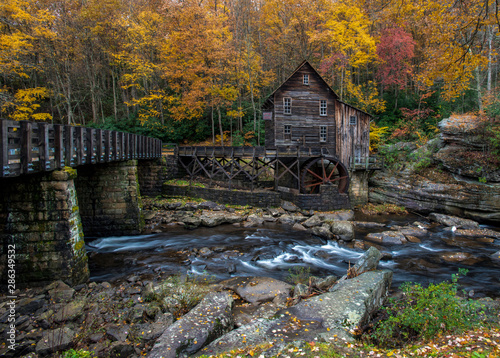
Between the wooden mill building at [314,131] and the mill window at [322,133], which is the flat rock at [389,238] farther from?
the mill window at [322,133]

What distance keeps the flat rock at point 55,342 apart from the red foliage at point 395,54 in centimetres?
2627

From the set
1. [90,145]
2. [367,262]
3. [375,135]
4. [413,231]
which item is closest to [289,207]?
[413,231]

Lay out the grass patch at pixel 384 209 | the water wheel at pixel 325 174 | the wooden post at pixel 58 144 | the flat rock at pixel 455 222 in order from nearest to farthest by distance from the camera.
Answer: the wooden post at pixel 58 144, the flat rock at pixel 455 222, the grass patch at pixel 384 209, the water wheel at pixel 325 174

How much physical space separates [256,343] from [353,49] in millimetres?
23247

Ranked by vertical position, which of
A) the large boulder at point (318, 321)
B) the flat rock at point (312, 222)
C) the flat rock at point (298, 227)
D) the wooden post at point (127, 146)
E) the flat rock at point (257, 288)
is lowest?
the flat rock at point (298, 227)

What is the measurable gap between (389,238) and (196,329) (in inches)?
423

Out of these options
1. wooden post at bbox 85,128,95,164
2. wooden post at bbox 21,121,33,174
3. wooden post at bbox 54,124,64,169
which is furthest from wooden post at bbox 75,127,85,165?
wooden post at bbox 21,121,33,174

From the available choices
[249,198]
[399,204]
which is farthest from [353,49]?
[249,198]

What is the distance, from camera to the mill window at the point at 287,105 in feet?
67.9

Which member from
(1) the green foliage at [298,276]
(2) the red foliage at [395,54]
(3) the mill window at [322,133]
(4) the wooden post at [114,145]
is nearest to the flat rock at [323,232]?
(1) the green foliage at [298,276]

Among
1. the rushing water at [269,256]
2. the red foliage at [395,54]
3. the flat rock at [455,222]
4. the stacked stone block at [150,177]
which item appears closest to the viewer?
the rushing water at [269,256]

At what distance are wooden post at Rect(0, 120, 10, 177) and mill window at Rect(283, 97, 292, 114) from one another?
1761cm

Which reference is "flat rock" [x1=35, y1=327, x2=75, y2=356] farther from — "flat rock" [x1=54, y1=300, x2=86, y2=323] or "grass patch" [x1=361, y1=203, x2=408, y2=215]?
"grass patch" [x1=361, y1=203, x2=408, y2=215]

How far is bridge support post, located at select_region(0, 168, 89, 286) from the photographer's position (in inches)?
271
